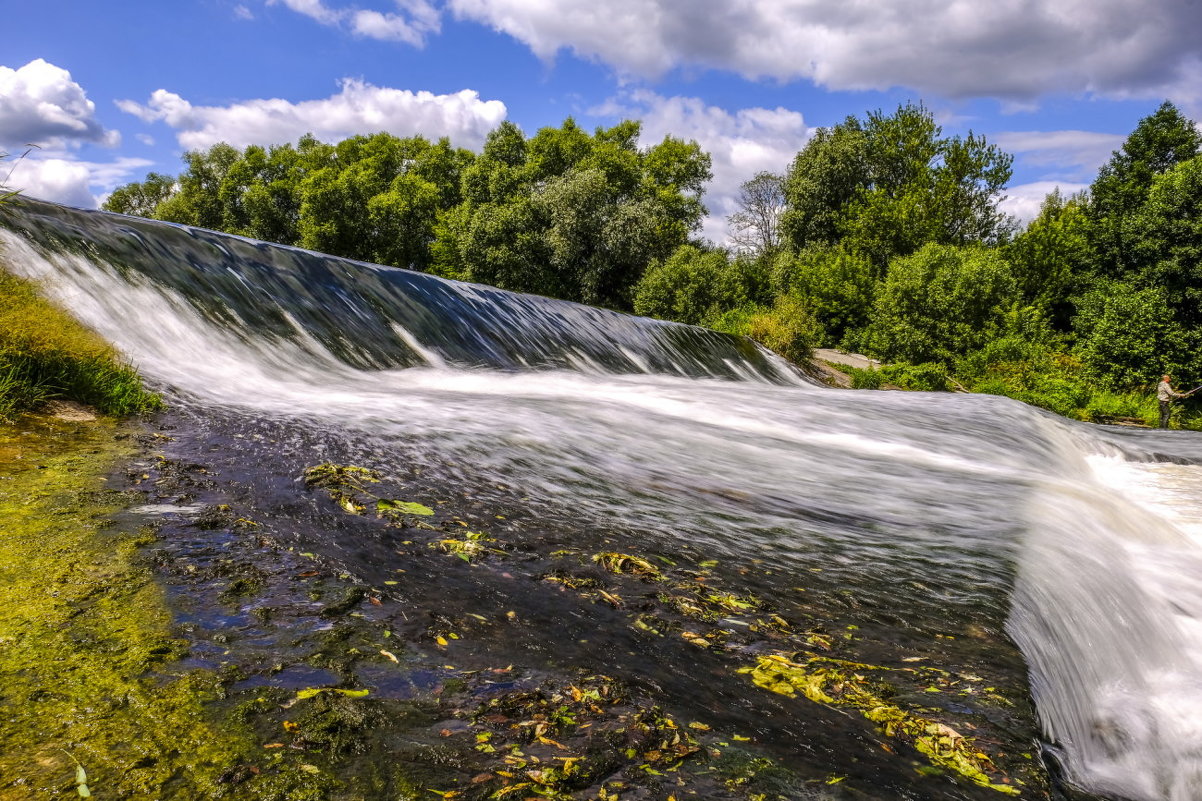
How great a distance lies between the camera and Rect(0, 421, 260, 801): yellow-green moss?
5.20 feet

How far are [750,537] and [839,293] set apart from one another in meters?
28.7

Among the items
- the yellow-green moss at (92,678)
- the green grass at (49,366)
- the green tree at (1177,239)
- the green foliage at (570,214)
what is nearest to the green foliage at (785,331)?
the green foliage at (570,214)

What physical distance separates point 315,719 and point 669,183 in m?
48.4

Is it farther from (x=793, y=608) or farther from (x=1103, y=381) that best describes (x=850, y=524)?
(x=1103, y=381)

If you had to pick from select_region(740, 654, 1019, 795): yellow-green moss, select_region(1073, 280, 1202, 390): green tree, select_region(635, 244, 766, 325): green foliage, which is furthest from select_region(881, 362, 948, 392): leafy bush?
select_region(740, 654, 1019, 795): yellow-green moss

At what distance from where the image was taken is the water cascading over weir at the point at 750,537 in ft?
7.61

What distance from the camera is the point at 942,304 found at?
2412cm

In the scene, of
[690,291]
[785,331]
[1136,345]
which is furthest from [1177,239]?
[690,291]

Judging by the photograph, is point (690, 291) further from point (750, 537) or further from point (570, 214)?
point (750, 537)

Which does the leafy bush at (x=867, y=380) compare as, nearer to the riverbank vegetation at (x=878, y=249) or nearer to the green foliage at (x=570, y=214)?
the riverbank vegetation at (x=878, y=249)

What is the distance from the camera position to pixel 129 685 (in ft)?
6.28

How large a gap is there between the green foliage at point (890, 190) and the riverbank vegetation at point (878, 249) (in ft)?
0.30

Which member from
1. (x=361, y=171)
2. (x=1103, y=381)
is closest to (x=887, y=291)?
(x=1103, y=381)

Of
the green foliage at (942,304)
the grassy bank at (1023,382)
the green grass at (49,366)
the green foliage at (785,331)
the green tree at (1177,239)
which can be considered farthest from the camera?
the green tree at (1177,239)
